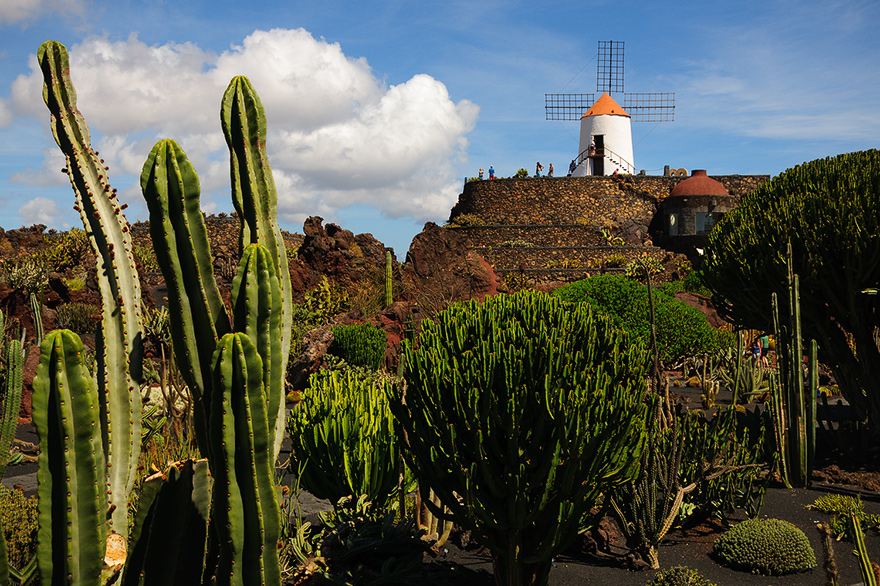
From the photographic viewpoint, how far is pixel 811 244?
7895 millimetres

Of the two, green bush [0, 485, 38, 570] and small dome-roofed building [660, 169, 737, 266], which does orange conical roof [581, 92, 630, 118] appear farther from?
green bush [0, 485, 38, 570]

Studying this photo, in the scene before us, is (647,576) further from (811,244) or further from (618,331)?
(811,244)

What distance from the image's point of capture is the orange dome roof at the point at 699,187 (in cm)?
3594

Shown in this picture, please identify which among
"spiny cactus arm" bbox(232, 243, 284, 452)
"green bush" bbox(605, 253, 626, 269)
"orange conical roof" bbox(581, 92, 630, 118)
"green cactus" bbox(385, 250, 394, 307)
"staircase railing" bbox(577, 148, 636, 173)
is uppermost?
"orange conical roof" bbox(581, 92, 630, 118)

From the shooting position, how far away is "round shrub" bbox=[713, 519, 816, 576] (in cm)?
499

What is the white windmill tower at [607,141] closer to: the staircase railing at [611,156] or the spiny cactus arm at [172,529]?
the staircase railing at [611,156]

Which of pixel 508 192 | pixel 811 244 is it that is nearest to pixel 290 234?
pixel 508 192

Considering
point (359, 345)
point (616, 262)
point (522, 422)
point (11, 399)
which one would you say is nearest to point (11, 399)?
point (11, 399)

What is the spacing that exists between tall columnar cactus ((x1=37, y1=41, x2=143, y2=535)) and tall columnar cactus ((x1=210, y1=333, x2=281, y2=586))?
26.8 inches

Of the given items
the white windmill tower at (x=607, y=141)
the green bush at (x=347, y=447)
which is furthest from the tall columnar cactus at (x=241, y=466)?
the white windmill tower at (x=607, y=141)

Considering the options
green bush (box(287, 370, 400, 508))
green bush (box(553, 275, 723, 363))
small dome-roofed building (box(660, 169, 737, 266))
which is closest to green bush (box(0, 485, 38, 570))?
green bush (box(287, 370, 400, 508))

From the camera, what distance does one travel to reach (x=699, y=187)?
1426 inches

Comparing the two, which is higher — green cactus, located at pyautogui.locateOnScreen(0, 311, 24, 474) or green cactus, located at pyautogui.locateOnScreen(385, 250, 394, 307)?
green cactus, located at pyautogui.locateOnScreen(385, 250, 394, 307)

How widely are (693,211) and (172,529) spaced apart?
36679 mm
